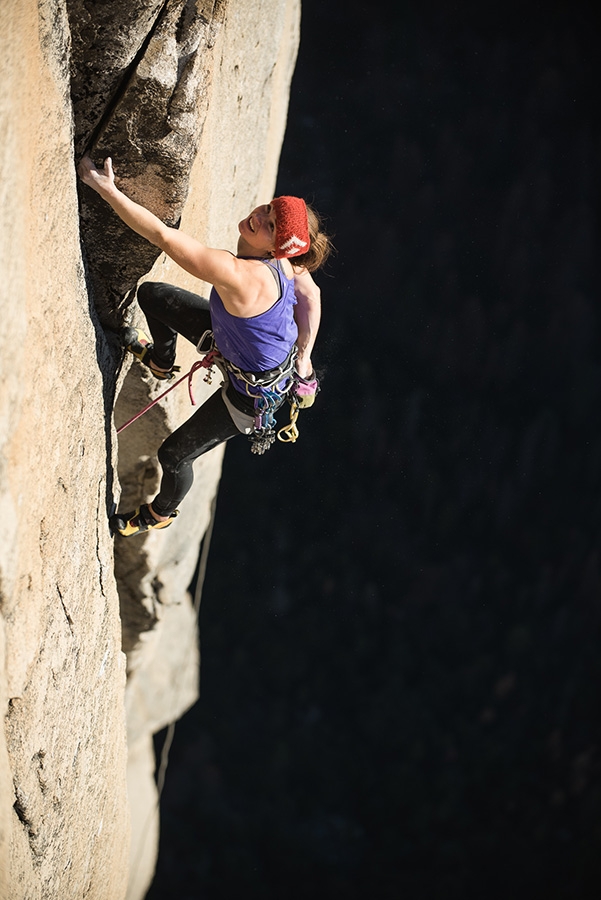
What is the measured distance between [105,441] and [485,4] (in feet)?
20.5

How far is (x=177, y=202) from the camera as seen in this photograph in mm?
1832

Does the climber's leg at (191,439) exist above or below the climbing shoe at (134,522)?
above

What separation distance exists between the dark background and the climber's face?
525cm

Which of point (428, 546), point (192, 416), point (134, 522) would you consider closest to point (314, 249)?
point (192, 416)

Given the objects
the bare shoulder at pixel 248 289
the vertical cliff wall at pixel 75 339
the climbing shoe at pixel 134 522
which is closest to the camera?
the vertical cliff wall at pixel 75 339

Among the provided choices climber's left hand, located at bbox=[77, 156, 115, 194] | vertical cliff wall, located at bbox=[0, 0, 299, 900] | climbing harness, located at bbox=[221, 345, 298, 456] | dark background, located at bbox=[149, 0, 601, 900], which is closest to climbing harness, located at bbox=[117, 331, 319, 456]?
climbing harness, located at bbox=[221, 345, 298, 456]

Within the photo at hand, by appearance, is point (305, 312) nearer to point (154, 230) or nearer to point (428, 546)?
point (154, 230)

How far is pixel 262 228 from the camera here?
72.3 inches

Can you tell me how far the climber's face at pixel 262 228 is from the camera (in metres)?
1.83

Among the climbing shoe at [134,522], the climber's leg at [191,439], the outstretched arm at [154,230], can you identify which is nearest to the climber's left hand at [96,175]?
the outstretched arm at [154,230]

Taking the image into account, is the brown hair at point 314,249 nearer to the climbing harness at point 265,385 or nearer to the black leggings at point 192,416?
the climbing harness at point 265,385

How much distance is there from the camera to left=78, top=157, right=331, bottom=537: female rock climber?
171 centimetres

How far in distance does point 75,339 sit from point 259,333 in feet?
1.51

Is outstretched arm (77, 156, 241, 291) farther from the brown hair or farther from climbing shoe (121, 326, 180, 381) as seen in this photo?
climbing shoe (121, 326, 180, 381)
